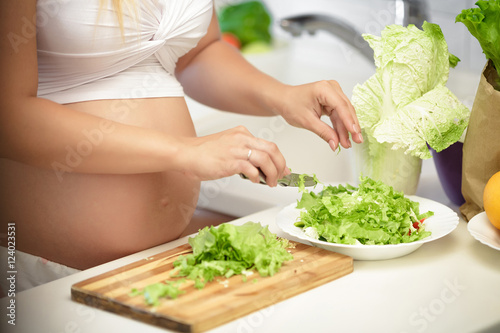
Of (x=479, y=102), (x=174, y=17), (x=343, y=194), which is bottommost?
(x=343, y=194)

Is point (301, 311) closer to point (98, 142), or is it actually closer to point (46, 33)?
point (98, 142)

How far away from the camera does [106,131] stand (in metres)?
0.88

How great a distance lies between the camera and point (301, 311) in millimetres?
792

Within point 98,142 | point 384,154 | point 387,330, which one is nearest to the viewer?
point 387,330

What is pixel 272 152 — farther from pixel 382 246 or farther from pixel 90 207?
pixel 90 207

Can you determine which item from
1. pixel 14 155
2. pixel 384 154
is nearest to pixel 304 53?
pixel 384 154

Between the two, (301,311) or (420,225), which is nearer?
(301,311)

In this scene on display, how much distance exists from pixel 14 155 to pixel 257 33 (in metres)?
1.62

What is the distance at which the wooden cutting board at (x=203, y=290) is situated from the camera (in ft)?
2.45

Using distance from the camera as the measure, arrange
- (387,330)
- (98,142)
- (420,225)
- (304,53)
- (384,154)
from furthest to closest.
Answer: (304,53) → (384,154) → (420,225) → (98,142) → (387,330)

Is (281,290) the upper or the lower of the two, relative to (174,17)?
lower

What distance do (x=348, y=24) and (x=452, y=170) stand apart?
0.44 metres

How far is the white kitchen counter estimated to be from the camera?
76cm

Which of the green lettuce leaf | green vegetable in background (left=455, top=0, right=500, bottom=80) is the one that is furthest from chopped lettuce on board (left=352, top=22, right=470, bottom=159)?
green vegetable in background (left=455, top=0, right=500, bottom=80)
